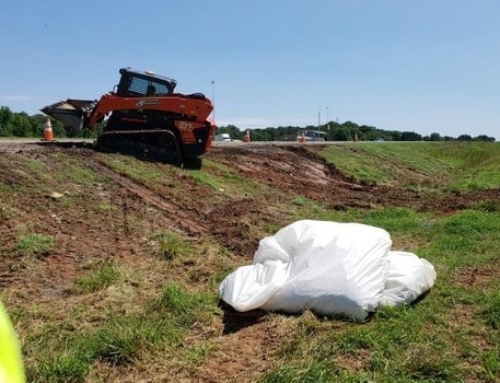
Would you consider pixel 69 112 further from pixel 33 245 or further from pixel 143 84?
pixel 33 245

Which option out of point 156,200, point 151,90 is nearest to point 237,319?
point 156,200

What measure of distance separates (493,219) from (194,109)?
6.67m

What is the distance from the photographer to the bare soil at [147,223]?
4062 millimetres

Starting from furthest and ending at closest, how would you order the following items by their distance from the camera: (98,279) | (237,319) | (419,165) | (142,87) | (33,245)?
(419,165) < (142,87) < (33,245) < (98,279) < (237,319)

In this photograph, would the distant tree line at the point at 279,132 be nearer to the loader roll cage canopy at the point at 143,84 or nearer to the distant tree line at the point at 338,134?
the distant tree line at the point at 338,134

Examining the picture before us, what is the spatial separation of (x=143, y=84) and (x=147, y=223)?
551 cm

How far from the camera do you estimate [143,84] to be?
1234 cm

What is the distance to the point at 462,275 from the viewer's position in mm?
5547

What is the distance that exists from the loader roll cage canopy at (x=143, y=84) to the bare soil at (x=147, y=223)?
173cm

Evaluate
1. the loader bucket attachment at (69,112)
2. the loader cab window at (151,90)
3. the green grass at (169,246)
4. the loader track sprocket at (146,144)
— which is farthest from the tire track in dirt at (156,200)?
the loader cab window at (151,90)

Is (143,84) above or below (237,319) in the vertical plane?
above

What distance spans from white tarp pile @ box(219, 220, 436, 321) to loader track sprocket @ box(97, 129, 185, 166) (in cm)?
752

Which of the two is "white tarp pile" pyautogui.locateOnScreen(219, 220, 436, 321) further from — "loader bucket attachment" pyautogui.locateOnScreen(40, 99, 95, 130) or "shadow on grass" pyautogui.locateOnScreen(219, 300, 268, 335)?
"loader bucket attachment" pyautogui.locateOnScreen(40, 99, 95, 130)

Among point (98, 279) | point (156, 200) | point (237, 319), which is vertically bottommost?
point (237, 319)
